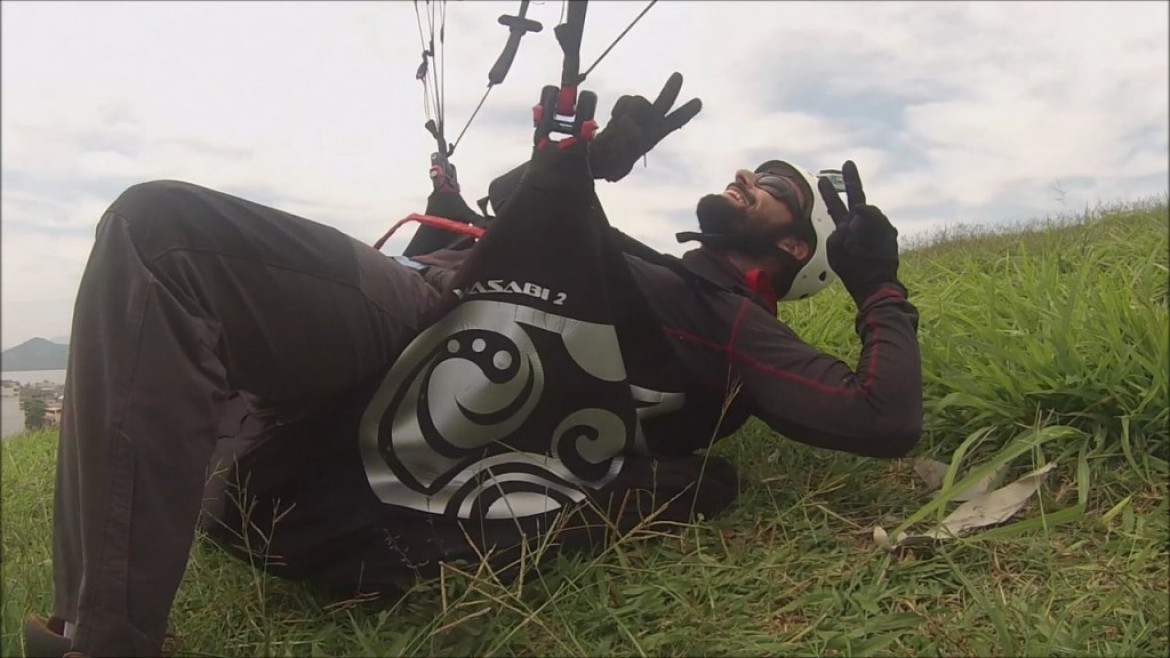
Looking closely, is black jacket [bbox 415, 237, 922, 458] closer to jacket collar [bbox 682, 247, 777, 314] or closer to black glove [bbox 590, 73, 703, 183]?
jacket collar [bbox 682, 247, 777, 314]

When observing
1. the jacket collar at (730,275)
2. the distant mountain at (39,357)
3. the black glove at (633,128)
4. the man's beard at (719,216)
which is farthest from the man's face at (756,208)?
the distant mountain at (39,357)

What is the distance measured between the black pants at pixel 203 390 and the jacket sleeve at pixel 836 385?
317 millimetres

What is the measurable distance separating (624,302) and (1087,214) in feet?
12.7

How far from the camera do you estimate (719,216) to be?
246cm

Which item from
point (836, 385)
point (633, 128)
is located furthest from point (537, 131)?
point (836, 385)

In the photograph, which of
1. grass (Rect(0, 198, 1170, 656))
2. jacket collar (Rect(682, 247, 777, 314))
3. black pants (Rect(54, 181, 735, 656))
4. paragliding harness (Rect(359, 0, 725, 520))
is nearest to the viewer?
black pants (Rect(54, 181, 735, 656))

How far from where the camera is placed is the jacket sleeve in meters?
2.00

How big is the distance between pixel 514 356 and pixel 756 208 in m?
1.02

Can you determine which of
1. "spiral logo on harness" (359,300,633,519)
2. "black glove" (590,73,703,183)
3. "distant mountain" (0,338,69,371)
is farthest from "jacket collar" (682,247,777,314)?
"distant mountain" (0,338,69,371)

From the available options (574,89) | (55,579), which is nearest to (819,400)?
(574,89)

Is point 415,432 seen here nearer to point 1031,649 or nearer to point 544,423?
point 544,423

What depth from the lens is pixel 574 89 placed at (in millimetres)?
1809

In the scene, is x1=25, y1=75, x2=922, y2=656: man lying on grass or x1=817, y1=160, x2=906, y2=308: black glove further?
x1=817, y1=160, x2=906, y2=308: black glove

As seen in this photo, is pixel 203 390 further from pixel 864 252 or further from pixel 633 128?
pixel 864 252
